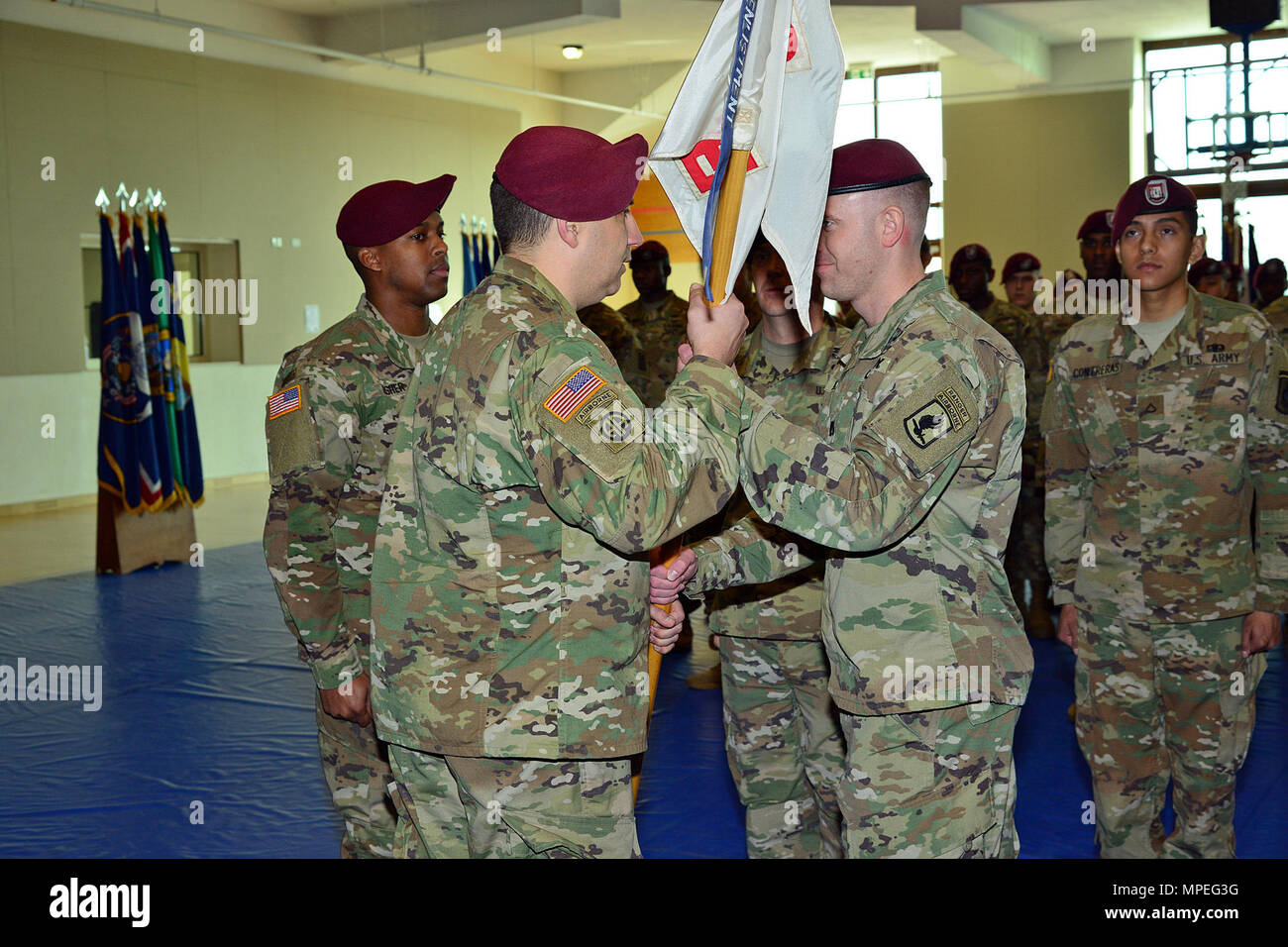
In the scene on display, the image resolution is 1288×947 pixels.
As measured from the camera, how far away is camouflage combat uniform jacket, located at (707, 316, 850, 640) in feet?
10.4

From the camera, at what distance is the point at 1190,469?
10.7 feet

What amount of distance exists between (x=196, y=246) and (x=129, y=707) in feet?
27.0

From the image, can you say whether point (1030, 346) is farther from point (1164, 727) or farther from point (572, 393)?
point (572, 393)

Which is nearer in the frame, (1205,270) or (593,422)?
(593,422)

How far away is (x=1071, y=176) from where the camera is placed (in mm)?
15172

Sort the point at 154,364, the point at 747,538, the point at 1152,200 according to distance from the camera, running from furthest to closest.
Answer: the point at 154,364 → the point at 1152,200 → the point at 747,538

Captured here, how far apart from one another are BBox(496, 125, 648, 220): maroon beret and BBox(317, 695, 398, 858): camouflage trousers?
1544 mm

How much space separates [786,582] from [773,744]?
0.46 m

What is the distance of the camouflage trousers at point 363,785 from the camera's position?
2.95m

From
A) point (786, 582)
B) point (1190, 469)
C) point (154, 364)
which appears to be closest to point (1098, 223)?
point (1190, 469)

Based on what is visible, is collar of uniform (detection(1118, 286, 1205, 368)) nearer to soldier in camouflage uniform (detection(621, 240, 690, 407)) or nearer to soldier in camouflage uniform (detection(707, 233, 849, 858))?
soldier in camouflage uniform (detection(707, 233, 849, 858))

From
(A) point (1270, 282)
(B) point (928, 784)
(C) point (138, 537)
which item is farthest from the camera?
(C) point (138, 537)

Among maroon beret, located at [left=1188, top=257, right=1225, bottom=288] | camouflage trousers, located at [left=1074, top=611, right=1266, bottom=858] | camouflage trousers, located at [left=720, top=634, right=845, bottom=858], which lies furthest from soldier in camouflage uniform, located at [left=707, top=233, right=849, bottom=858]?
maroon beret, located at [left=1188, top=257, right=1225, bottom=288]

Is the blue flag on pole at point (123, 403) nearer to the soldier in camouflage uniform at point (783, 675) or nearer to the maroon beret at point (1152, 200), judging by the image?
the soldier in camouflage uniform at point (783, 675)
